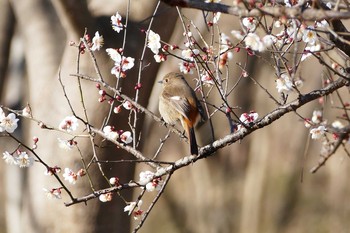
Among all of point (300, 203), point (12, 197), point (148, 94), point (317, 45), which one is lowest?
point (317, 45)

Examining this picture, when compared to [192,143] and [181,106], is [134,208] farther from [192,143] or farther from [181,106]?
[181,106]

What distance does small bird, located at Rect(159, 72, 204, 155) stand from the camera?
4.89 m

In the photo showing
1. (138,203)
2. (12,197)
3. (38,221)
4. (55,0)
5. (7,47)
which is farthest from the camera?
(12,197)

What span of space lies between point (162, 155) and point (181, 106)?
30.6 ft

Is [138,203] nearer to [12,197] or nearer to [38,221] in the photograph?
[38,221]

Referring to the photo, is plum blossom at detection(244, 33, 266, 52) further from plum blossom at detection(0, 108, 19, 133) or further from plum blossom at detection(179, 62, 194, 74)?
plum blossom at detection(0, 108, 19, 133)

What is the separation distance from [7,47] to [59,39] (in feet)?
6.32

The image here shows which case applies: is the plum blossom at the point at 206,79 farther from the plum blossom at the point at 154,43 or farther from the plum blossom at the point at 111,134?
the plum blossom at the point at 111,134

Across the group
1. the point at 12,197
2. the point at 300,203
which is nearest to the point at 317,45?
the point at 12,197

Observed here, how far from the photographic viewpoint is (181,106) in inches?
195

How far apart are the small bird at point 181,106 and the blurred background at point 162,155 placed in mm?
552

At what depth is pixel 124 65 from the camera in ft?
14.2

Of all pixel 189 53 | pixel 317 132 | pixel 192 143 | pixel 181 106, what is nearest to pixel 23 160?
pixel 192 143

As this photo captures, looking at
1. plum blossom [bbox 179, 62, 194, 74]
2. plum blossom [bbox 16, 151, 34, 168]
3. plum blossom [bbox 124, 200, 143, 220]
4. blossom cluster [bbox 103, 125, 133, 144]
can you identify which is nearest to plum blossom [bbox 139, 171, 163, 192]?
plum blossom [bbox 124, 200, 143, 220]
